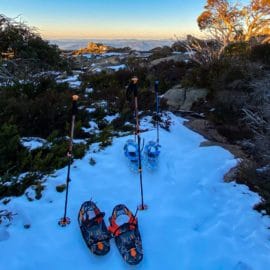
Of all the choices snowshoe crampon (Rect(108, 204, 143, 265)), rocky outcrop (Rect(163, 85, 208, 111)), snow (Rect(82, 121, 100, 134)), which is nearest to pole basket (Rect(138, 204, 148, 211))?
snowshoe crampon (Rect(108, 204, 143, 265))

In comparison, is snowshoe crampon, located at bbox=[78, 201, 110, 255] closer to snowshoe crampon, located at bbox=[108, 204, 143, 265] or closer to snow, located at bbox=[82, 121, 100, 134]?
snowshoe crampon, located at bbox=[108, 204, 143, 265]

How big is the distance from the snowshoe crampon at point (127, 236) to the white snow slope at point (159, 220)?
0.12 m

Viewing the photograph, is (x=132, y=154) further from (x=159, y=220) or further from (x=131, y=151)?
(x=159, y=220)

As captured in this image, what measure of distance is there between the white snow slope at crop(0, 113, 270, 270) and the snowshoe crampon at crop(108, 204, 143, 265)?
12 cm

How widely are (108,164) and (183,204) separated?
173 cm

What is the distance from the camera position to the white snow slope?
13.9ft

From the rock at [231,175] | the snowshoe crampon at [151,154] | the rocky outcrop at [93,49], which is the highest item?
the snowshoe crampon at [151,154]

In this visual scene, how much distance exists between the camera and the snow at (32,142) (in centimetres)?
685

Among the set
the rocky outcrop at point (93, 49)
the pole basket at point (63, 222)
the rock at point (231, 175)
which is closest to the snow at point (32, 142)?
the pole basket at point (63, 222)

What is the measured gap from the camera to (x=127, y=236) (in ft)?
14.9

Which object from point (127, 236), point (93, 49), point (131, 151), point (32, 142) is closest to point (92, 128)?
point (32, 142)

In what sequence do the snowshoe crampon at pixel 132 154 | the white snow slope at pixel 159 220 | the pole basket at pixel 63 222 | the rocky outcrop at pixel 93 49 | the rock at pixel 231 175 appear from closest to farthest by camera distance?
the white snow slope at pixel 159 220 < the pole basket at pixel 63 222 < the rock at pixel 231 175 < the snowshoe crampon at pixel 132 154 < the rocky outcrop at pixel 93 49

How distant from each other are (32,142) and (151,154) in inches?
97.6

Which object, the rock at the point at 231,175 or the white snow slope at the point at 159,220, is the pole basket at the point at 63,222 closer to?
the white snow slope at the point at 159,220
